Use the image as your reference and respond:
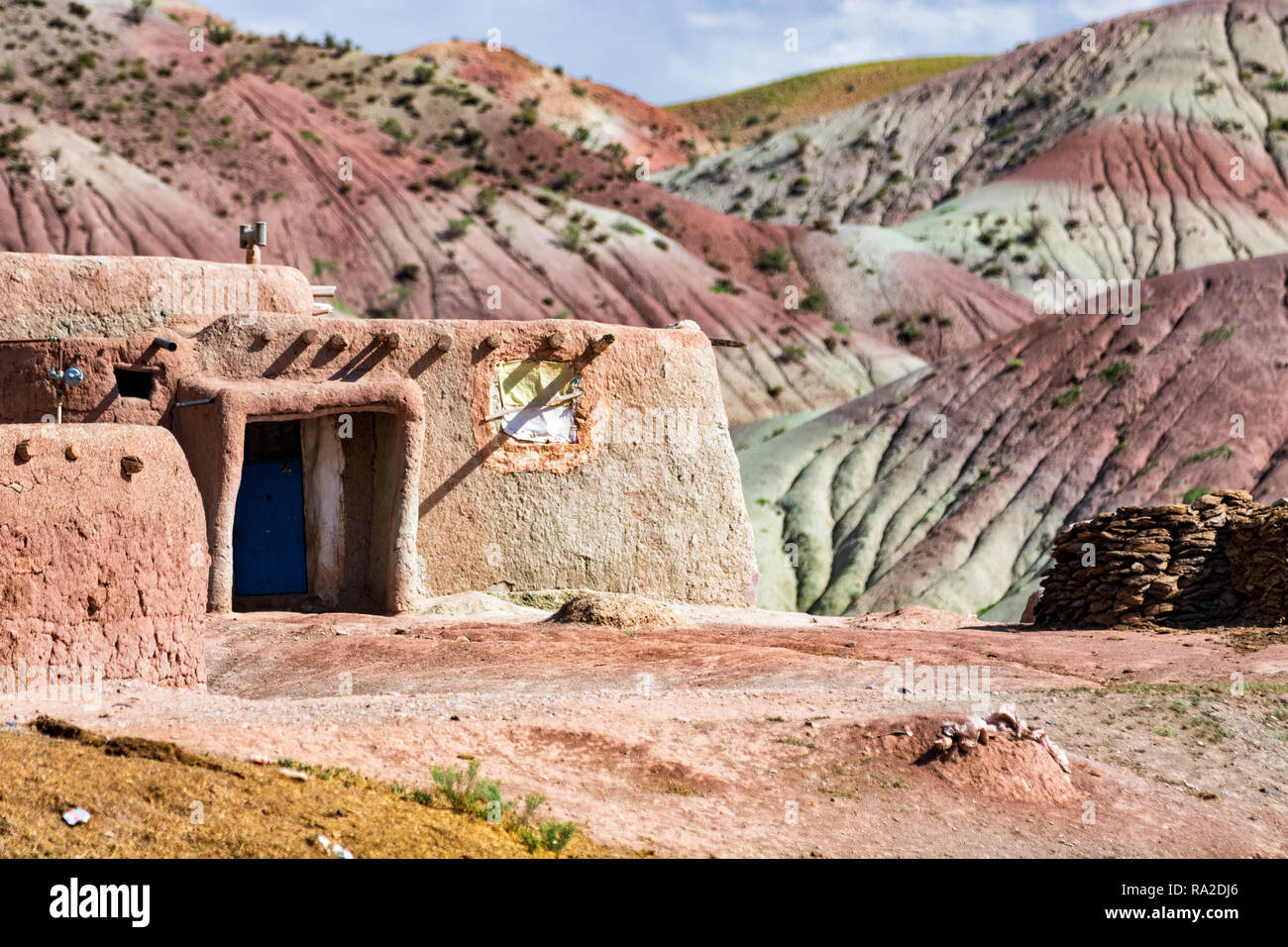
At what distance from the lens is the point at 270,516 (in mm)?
18109

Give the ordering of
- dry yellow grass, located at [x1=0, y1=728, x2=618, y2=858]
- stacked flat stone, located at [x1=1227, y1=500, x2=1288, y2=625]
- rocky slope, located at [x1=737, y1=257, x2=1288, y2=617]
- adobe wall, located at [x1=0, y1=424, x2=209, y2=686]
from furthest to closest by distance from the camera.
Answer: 1. rocky slope, located at [x1=737, y1=257, x2=1288, y2=617]
2. stacked flat stone, located at [x1=1227, y1=500, x2=1288, y2=625]
3. adobe wall, located at [x1=0, y1=424, x2=209, y2=686]
4. dry yellow grass, located at [x1=0, y1=728, x2=618, y2=858]

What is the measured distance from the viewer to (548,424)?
18531mm

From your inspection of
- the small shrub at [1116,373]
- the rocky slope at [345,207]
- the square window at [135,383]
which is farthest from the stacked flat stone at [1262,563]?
the rocky slope at [345,207]

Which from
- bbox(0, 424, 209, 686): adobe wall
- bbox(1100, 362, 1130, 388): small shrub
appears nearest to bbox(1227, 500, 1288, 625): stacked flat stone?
bbox(0, 424, 209, 686): adobe wall

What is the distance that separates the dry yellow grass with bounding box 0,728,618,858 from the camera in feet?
21.9

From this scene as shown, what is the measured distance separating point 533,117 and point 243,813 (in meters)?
57.7

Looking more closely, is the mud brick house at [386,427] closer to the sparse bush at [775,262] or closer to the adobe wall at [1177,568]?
the adobe wall at [1177,568]

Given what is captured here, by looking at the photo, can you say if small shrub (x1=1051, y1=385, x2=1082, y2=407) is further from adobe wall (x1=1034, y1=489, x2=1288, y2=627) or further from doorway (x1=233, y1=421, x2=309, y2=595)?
doorway (x1=233, y1=421, x2=309, y2=595)

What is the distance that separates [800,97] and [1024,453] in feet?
225

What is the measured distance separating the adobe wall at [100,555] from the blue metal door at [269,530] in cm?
642

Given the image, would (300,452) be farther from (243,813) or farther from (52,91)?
(52,91)

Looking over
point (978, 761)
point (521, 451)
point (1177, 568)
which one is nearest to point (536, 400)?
point (521, 451)

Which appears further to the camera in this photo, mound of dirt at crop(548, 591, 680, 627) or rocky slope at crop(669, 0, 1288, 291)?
rocky slope at crop(669, 0, 1288, 291)
